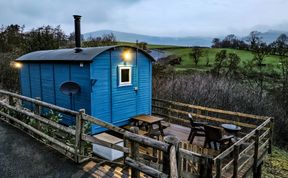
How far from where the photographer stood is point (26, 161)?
14.5ft

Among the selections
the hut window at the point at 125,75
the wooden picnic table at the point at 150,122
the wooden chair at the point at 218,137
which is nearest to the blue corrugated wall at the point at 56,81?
the hut window at the point at 125,75

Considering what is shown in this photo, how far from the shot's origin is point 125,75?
7539 millimetres

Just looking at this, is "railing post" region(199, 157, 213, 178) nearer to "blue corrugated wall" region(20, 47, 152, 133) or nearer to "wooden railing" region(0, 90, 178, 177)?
"wooden railing" region(0, 90, 178, 177)

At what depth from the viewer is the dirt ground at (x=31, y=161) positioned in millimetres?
3971

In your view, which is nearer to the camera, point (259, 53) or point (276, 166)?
point (276, 166)

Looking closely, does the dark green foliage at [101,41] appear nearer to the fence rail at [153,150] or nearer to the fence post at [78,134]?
the fence rail at [153,150]

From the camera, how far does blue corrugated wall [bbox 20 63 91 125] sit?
675 centimetres

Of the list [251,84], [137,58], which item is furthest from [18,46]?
[251,84]

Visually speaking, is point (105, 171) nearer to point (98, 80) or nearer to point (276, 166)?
point (98, 80)

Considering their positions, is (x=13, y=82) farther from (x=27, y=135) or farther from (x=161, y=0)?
(x=161, y=0)

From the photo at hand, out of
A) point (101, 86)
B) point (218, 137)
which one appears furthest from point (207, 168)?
point (101, 86)

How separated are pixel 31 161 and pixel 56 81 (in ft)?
12.9

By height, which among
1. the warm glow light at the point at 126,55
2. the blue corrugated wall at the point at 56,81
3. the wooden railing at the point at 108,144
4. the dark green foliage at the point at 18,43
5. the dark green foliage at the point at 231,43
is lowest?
the wooden railing at the point at 108,144

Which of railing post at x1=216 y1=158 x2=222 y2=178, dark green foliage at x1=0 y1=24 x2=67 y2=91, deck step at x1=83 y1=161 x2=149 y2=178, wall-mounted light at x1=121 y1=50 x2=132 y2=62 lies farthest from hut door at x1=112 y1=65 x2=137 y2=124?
dark green foliage at x1=0 y1=24 x2=67 y2=91
